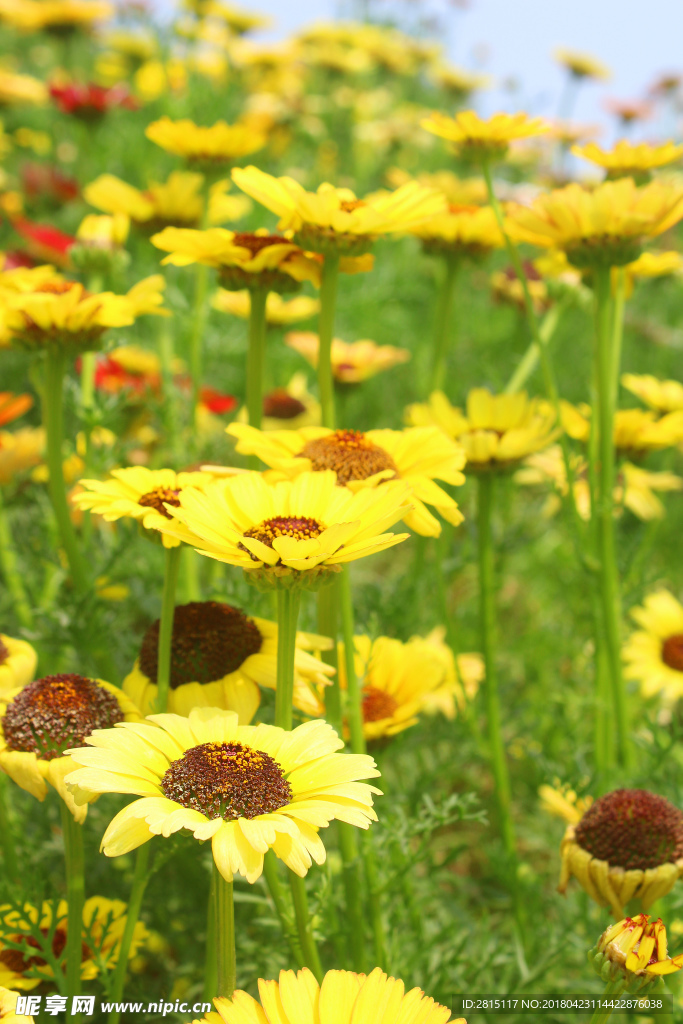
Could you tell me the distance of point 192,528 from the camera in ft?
3.09

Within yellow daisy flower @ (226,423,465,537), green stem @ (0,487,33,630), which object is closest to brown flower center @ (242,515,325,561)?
yellow daisy flower @ (226,423,465,537)

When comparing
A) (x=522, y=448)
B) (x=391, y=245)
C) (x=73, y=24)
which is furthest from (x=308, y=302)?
(x=73, y=24)

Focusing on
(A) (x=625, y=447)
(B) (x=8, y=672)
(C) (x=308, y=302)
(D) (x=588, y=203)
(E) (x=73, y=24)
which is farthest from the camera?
(E) (x=73, y=24)

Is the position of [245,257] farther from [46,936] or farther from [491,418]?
[46,936]

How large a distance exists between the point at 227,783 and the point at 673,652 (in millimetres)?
1565

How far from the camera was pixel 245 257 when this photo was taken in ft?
4.58

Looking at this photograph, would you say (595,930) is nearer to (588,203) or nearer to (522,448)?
(522,448)

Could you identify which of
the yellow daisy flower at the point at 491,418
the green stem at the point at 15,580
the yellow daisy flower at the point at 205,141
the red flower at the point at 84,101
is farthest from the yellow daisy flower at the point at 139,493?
the red flower at the point at 84,101

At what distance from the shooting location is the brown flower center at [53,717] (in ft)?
3.49

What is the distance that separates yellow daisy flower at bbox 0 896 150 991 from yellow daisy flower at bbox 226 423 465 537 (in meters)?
0.66

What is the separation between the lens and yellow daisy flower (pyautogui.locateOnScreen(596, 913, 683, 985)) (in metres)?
0.89

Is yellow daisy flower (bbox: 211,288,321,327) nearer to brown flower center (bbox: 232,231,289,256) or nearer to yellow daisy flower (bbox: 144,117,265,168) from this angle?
yellow daisy flower (bbox: 144,117,265,168)

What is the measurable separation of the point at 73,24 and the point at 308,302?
10.6 feet

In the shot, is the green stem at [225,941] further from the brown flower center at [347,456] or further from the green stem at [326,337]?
the green stem at [326,337]
